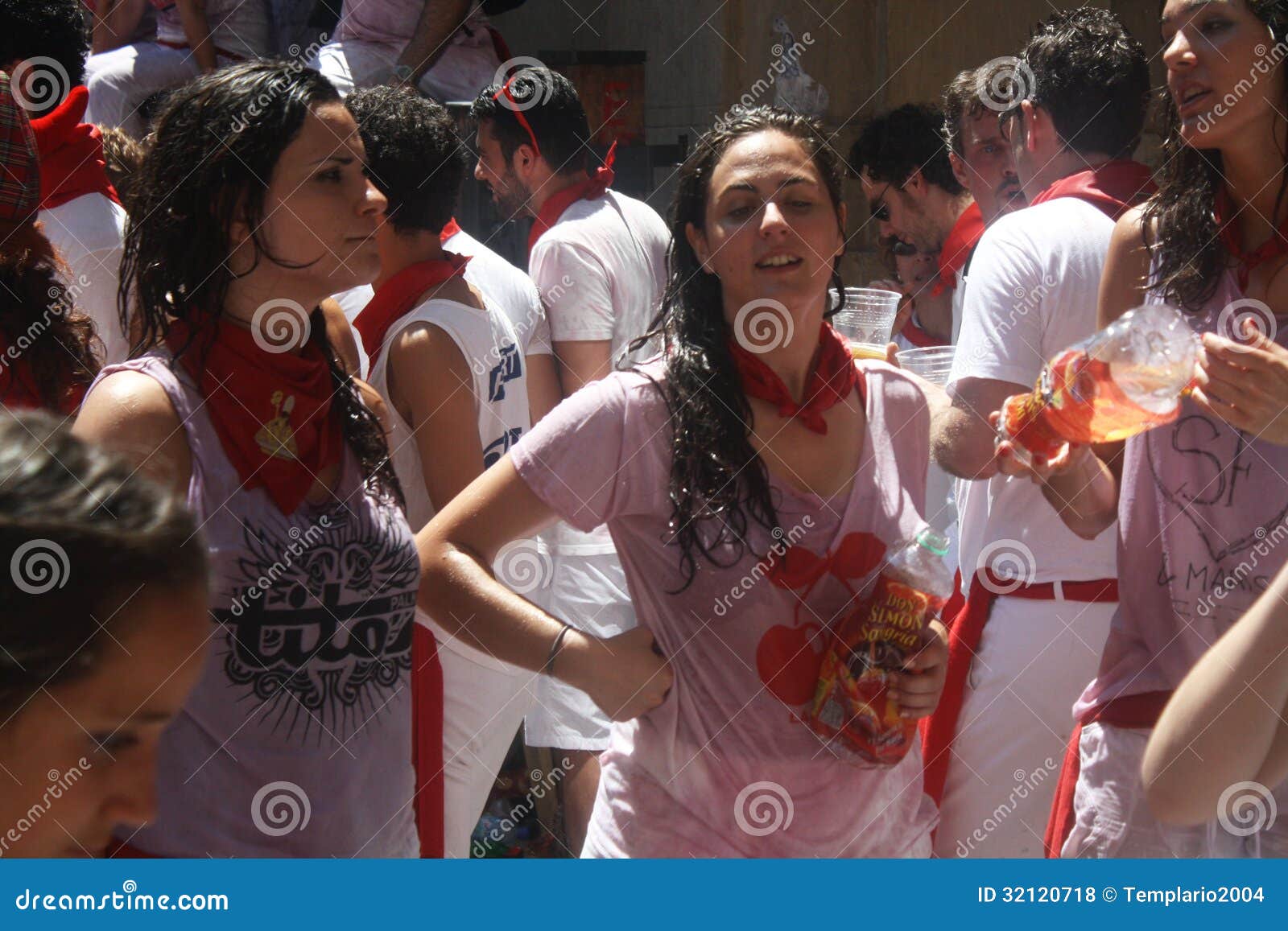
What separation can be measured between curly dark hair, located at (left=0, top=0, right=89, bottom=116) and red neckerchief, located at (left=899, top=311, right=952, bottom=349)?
260cm

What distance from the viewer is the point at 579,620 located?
393 cm

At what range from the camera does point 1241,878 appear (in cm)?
199

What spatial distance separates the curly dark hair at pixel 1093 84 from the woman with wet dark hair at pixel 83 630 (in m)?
2.36

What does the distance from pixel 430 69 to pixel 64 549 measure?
419cm

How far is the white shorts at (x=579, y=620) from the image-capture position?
3865 mm

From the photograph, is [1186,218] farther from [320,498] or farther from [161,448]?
[161,448]

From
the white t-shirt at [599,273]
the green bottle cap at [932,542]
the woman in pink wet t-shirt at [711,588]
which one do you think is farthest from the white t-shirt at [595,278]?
the green bottle cap at [932,542]

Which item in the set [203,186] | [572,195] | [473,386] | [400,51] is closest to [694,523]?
[203,186]

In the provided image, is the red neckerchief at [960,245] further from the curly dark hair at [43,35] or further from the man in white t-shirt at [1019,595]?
the curly dark hair at [43,35]

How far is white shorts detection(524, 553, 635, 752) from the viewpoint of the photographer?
12.7ft

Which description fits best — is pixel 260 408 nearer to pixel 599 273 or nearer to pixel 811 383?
pixel 811 383

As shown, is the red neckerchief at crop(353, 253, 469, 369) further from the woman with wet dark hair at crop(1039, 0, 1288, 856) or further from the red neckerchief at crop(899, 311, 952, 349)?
the red neckerchief at crop(899, 311, 952, 349)

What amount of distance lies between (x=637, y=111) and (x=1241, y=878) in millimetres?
4589

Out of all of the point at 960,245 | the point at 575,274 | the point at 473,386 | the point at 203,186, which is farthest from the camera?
the point at 960,245
